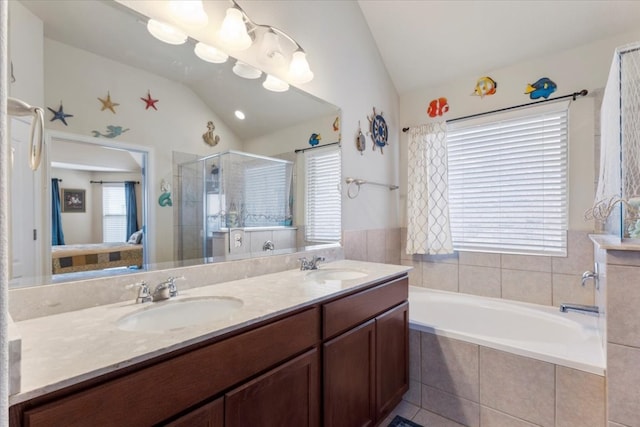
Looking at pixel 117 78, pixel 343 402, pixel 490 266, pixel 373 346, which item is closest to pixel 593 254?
pixel 490 266

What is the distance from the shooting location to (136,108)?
1289 millimetres

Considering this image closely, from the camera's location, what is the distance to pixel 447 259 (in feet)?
9.16

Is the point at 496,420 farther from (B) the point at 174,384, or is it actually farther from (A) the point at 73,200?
(A) the point at 73,200

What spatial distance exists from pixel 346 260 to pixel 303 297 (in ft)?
3.43

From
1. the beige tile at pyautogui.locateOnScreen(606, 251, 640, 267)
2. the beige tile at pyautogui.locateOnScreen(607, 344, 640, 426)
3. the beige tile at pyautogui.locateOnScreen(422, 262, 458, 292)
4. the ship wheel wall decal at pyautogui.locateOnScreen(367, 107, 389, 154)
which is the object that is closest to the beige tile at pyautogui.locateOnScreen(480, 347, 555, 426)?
the beige tile at pyautogui.locateOnScreen(607, 344, 640, 426)

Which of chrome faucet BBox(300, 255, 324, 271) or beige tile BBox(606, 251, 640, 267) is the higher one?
beige tile BBox(606, 251, 640, 267)

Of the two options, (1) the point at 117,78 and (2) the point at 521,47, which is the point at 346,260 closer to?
(1) the point at 117,78

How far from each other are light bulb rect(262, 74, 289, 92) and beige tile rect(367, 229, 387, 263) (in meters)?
1.30

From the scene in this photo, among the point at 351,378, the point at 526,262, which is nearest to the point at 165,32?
the point at 351,378

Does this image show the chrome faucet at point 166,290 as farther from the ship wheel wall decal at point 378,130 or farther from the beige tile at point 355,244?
the ship wheel wall decal at point 378,130

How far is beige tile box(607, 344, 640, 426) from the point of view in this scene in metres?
1.32

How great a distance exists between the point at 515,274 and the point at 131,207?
2653 mm

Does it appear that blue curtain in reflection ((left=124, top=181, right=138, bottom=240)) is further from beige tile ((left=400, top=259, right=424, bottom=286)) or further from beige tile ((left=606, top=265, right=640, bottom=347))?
beige tile ((left=400, top=259, right=424, bottom=286))

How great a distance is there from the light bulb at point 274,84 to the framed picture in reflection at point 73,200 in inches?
44.0
